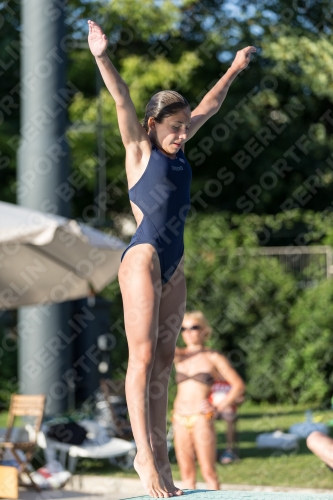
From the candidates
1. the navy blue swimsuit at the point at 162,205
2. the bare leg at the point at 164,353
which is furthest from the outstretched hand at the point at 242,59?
the bare leg at the point at 164,353

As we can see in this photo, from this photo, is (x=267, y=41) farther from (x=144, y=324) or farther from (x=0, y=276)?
(x=144, y=324)

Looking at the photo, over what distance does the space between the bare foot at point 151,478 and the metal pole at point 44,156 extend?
7.32 m

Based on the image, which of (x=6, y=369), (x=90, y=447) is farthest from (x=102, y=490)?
(x=6, y=369)

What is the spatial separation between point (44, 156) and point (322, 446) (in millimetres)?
7744

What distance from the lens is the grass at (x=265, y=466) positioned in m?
9.40

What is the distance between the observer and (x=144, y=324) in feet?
11.6

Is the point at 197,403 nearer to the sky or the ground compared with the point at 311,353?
nearer to the sky

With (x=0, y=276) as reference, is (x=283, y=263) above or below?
below

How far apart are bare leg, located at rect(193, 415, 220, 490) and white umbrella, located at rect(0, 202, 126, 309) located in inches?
96.9

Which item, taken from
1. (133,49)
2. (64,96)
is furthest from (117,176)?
(64,96)

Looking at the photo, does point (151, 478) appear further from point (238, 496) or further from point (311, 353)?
point (311, 353)

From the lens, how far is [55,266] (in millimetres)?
9570

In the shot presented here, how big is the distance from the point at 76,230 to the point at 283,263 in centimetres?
937

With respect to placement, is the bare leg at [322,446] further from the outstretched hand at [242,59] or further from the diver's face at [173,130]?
the outstretched hand at [242,59]
